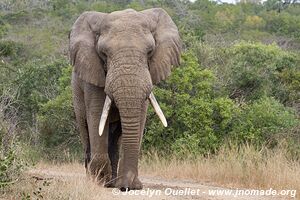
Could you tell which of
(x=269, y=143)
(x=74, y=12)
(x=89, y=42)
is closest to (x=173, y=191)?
(x=89, y=42)

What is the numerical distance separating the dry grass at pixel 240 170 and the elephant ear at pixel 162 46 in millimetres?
2000

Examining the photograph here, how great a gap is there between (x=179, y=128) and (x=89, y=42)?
19.2 ft

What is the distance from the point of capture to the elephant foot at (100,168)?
323 inches

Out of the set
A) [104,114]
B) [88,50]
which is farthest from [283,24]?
[104,114]

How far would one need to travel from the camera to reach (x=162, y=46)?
27.2 feet

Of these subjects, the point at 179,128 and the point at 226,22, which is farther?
the point at 226,22

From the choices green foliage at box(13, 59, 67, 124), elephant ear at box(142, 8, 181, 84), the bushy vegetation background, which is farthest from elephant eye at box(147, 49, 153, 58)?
green foliage at box(13, 59, 67, 124)

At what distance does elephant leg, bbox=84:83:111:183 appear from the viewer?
8.19m

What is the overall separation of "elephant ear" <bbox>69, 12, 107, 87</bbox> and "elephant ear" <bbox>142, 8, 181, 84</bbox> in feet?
2.09

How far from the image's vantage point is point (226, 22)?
152 ft

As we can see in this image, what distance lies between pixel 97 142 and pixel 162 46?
1.47 m

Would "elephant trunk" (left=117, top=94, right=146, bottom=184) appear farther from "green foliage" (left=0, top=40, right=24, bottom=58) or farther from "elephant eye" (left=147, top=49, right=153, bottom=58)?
"green foliage" (left=0, top=40, right=24, bottom=58)

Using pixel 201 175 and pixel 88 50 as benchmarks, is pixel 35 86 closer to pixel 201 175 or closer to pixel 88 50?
pixel 201 175

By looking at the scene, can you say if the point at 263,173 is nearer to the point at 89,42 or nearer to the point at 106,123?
the point at 106,123
